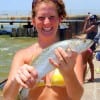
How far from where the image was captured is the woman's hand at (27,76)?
2486mm

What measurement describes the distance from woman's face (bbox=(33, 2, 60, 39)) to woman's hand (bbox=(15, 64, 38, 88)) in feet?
1.76

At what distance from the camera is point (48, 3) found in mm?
3016

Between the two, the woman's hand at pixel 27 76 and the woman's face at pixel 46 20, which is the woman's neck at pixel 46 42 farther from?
the woman's hand at pixel 27 76

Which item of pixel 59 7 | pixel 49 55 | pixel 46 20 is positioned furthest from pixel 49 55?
pixel 59 7

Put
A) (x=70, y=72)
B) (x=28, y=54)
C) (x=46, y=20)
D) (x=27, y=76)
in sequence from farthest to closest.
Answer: (x=28, y=54)
(x=46, y=20)
(x=70, y=72)
(x=27, y=76)

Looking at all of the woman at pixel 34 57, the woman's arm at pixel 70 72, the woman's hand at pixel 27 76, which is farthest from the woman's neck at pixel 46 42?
the woman's hand at pixel 27 76

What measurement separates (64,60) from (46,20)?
20.6 inches

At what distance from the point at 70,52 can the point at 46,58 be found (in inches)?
6.1

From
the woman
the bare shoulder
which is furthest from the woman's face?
the bare shoulder

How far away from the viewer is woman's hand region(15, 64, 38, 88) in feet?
8.16

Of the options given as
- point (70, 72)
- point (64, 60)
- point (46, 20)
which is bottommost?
point (70, 72)

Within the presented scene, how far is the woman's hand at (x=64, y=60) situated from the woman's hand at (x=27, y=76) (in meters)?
0.13

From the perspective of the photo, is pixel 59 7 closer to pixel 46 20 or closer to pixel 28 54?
pixel 46 20

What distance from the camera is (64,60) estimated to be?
2.54 m
